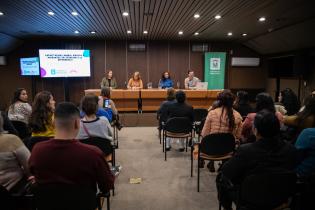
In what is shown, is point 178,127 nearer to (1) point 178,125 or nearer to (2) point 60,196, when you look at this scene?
(1) point 178,125

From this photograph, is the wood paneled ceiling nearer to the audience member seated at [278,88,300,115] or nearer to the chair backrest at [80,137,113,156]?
the audience member seated at [278,88,300,115]

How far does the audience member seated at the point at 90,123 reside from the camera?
272 cm

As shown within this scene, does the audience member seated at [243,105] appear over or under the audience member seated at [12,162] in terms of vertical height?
over

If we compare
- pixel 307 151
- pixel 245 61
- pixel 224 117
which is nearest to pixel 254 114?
pixel 224 117

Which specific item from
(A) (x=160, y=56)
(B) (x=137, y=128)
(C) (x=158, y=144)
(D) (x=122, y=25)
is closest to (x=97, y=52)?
(A) (x=160, y=56)

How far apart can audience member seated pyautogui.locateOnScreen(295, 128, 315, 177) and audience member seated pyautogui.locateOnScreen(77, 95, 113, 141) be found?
2.00 meters

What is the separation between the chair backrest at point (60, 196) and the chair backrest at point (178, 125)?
2642 millimetres

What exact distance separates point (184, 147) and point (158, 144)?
2.09 feet

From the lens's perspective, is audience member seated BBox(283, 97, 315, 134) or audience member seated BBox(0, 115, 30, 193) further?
audience member seated BBox(283, 97, 315, 134)

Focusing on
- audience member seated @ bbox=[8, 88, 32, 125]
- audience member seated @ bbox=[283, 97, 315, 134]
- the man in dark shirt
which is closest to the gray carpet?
audience member seated @ bbox=[283, 97, 315, 134]

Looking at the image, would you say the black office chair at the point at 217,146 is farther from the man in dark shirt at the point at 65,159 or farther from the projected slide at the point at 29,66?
the projected slide at the point at 29,66

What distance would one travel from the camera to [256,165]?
5.93ft

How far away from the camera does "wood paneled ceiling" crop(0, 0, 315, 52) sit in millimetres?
4586

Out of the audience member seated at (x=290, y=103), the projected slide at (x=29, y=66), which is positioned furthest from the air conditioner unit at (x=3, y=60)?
the audience member seated at (x=290, y=103)
